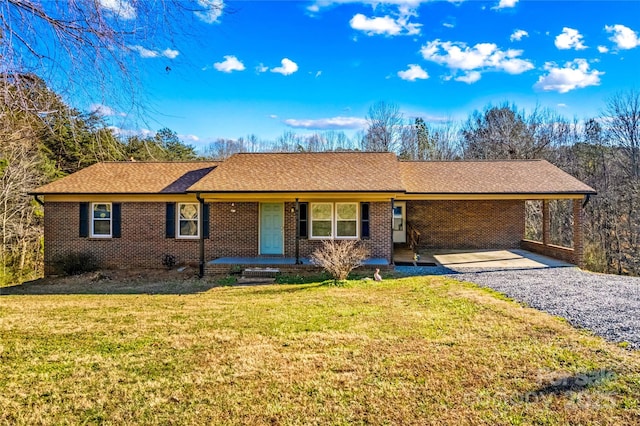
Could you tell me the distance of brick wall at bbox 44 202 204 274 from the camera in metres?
14.9

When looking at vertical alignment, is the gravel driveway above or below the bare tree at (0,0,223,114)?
below

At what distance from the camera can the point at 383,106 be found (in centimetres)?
3628

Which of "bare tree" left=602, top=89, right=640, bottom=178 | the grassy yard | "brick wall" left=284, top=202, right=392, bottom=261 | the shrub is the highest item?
"bare tree" left=602, top=89, right=640, bottom=178

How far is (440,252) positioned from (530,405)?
13.4 m

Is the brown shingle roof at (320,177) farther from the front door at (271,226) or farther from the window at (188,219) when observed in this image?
the front door at (271,226)

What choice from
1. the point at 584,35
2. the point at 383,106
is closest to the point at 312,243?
the point at 584,35

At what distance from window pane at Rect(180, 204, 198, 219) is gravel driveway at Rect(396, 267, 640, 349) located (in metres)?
8.35

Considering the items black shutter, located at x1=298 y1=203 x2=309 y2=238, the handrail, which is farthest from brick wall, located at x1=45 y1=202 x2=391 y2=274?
the handrail

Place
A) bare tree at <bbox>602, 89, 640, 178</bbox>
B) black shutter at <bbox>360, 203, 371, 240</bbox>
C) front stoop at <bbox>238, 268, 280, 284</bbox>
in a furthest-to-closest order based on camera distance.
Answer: bare tree at <bbox>602, 89, 640, 178</bbox> < black shutter at <bbox>360, 203, 371, 240</bbox> < front stoop at <bbox>238, 268, 280, 284</bbox>

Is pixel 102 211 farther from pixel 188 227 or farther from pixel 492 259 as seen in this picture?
pixel 492 259

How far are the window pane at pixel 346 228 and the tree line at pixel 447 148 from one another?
6.22 m

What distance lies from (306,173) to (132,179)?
7673 mm

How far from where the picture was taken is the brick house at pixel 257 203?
1336 centimetres

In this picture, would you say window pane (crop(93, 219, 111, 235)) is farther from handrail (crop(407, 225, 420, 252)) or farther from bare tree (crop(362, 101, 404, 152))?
bare tree (crop(362, 101, 404, 152))
